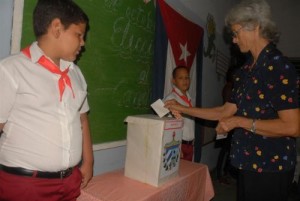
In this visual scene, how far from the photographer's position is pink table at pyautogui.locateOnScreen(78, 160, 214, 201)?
1506 mm

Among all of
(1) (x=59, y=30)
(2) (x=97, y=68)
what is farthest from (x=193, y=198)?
(1) (x=59, y=30)

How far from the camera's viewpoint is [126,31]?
2.11 m

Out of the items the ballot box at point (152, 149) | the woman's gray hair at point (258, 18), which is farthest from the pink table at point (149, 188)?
the woman's gray hair at point (258, 18)

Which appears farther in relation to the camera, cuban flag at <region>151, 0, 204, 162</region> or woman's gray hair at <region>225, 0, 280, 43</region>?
cuban flag at <region>151, 0, 204, 162</region>

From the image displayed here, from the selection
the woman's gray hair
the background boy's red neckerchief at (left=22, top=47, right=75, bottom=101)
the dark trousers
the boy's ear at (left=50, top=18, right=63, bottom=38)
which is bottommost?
the dark trousers

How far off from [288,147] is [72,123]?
1113 millimetres

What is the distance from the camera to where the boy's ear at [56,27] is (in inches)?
45.4

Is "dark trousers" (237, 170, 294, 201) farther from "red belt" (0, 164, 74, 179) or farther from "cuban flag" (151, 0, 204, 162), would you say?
"cuban flag" (151, 0, 204, 162)

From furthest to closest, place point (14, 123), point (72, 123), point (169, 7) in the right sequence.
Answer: point (169, 7) < point (72, 123) < point (14, 123)

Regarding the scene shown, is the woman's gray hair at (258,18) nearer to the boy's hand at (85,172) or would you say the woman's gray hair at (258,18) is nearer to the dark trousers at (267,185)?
the dark trousers at (267,185)

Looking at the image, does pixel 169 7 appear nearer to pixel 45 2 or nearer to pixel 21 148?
pixel 45 2

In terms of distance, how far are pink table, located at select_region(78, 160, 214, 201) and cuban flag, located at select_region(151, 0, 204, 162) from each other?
0.75m

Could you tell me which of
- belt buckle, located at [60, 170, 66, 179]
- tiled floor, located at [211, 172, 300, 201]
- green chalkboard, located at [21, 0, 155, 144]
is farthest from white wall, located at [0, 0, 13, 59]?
tiled floor, located at [211, 172, 300, 201]

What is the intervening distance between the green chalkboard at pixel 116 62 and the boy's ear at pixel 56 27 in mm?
550
